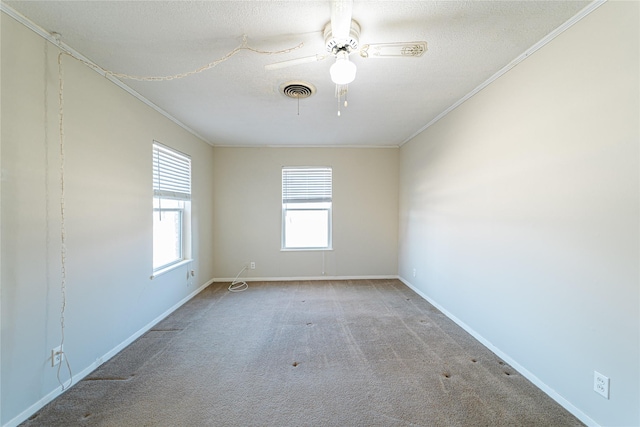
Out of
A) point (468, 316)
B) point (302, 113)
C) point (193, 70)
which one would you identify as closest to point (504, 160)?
point (468, 316)

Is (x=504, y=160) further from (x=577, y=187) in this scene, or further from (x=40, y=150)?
(x=40, y=150)

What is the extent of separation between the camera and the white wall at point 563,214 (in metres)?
1.36

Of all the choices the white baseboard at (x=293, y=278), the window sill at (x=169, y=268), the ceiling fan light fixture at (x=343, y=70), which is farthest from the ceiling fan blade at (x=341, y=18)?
the white baseboard at (x=293, y=278)

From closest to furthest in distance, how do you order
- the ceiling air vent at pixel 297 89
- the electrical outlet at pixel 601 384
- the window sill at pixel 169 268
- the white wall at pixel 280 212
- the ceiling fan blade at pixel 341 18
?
the ceiling fan blade at pixel 341 18
the electrical outlet at pixel 601 384
the ceiling air vent at pixel 297 89
the window sill at pixel 169 268
the white wall at pixel 280 212

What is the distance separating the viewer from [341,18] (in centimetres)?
138

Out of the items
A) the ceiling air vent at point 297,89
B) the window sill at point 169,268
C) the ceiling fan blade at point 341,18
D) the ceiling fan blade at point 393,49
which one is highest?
the ceiling air vent at point 297,89

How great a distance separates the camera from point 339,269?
469cm

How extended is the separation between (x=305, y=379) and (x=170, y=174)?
2.81 m

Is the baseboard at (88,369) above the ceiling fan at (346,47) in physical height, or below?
below

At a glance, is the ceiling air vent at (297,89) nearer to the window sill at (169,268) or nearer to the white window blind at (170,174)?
the white window blind at (170,174)

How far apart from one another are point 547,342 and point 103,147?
376cm

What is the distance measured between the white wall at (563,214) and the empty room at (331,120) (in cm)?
1

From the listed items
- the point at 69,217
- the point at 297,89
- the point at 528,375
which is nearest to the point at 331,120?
the point at 297,89

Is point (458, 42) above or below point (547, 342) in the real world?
above
